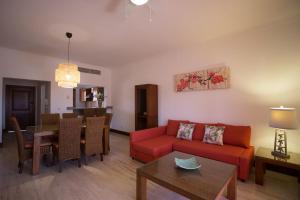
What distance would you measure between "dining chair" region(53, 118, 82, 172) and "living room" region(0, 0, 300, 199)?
0.29 m

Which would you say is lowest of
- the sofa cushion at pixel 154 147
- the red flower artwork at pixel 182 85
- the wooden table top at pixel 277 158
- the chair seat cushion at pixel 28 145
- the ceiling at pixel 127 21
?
the sofa cushion at pixel 154 147

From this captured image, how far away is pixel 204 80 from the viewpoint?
3555mm

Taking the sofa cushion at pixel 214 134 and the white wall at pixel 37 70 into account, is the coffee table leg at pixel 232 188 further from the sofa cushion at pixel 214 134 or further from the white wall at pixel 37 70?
the white wall at pixel 37 70

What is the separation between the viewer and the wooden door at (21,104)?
6.11 metres

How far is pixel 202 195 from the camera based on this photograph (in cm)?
130

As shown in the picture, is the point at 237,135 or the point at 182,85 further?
the point at 182,85

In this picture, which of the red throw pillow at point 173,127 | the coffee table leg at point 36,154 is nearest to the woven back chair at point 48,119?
the coffee table leg at point 36,154

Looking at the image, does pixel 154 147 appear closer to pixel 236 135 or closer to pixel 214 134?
pixel 214 134

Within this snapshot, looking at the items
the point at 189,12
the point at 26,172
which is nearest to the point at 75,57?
the point at 26,172

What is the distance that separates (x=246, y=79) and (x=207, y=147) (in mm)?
1580

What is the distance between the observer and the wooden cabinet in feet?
13.9

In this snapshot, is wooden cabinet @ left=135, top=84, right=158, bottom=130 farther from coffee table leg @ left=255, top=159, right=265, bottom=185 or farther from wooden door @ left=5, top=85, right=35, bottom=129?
wooden door @ left=5, top=85, right=35, bottom=129

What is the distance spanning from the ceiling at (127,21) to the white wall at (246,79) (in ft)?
0.84

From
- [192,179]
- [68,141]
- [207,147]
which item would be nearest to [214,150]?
[207,147]
